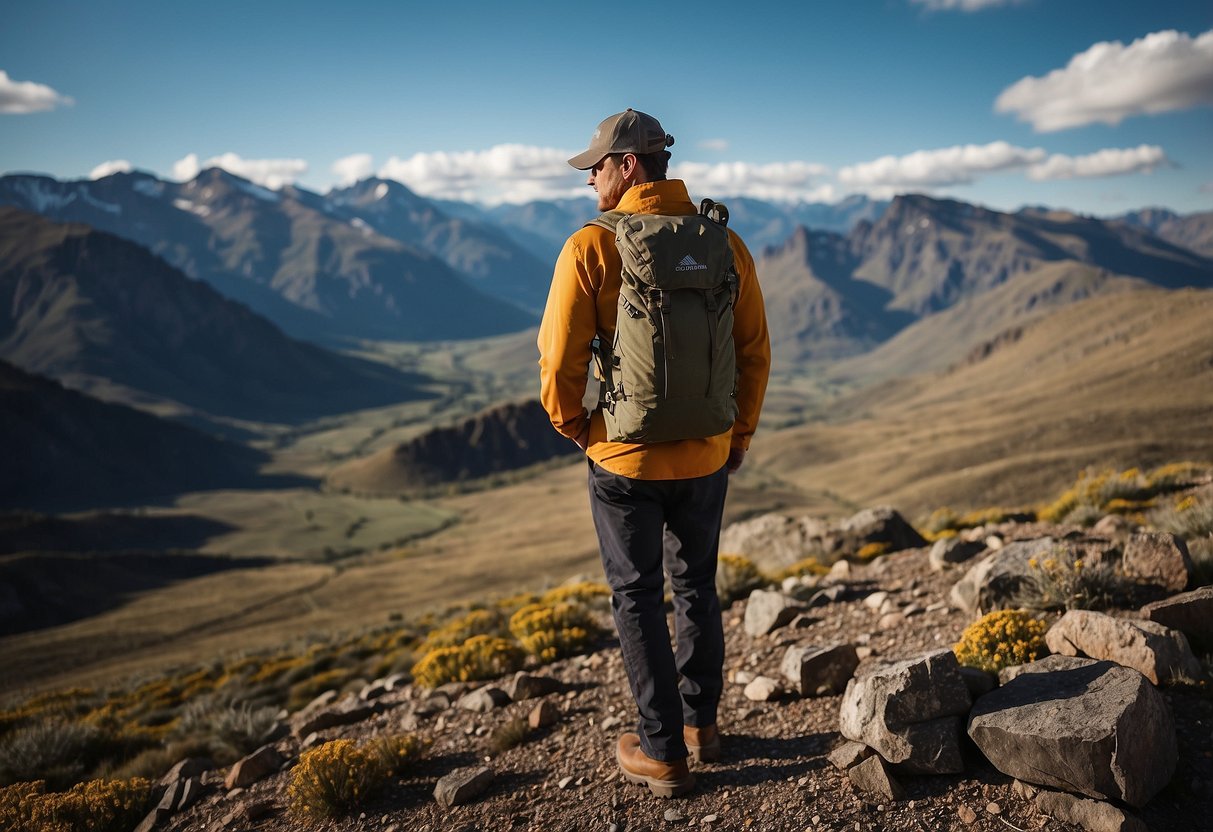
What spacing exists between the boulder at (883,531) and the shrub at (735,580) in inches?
149

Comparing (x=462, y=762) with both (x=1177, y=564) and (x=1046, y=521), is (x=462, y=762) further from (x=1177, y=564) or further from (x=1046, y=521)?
(x=1046, y=521)

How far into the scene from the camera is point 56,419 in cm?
17088

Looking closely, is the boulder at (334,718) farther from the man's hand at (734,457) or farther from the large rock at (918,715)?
the large rock at (918,715)

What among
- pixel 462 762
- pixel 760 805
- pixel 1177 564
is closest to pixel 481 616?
pixel 462 762

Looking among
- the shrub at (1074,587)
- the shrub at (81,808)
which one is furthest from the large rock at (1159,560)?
the shrub at (81,808)

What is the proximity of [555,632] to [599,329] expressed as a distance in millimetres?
5654

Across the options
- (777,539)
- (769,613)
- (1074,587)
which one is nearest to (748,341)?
(1074,587)

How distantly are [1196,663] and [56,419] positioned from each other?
701ft

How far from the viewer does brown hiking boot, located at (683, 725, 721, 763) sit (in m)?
5.29

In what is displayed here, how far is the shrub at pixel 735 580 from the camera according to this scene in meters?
10.3

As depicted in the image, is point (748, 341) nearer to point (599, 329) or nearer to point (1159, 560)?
point (599, 329)

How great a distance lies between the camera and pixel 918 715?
4.73 metres

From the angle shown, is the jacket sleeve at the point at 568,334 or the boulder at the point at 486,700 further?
the boulder at the point at 486,700

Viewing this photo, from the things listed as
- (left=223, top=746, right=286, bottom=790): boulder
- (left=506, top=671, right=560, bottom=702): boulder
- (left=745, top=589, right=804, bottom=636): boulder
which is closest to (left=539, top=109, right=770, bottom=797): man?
(left=506, top=671, right=560, bottom=702): boulder
